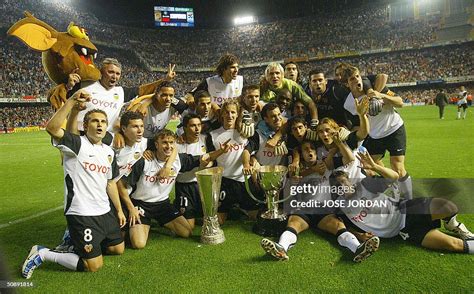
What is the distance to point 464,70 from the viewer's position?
3288cm

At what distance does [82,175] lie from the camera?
3184 millimetres

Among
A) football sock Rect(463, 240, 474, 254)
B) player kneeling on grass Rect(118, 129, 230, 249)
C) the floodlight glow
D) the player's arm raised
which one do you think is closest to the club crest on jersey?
player kneeling on grass Rect(118, 129, 230, 249)

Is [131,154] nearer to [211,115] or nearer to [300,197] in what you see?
[211,115]

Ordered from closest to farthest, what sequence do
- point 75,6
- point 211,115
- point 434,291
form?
point 434,291
point 211,115
point 75,6

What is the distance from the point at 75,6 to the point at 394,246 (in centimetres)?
4549

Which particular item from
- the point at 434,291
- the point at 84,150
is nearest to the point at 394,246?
the point at 434,291

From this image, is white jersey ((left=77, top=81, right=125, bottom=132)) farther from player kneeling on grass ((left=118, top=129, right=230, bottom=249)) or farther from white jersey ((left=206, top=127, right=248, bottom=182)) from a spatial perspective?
white jersey ((left=206, top=127, right=248, bottom=182))

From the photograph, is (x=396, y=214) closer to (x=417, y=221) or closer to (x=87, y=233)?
(x=417, y=221)

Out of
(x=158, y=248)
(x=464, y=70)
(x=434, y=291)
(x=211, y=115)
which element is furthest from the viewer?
→ (x=464, y=70)

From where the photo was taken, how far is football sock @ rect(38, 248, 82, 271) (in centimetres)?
303

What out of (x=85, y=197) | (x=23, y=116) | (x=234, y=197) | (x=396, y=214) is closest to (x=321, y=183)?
(x=396, y=214)

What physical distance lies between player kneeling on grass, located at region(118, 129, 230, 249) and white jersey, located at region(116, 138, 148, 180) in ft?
0.23

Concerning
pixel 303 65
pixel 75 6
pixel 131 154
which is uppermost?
pixel 75 6

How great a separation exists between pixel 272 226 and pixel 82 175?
79.6 inches
